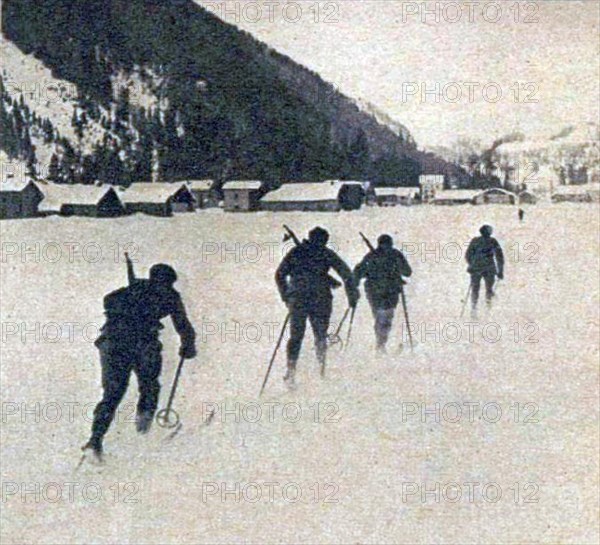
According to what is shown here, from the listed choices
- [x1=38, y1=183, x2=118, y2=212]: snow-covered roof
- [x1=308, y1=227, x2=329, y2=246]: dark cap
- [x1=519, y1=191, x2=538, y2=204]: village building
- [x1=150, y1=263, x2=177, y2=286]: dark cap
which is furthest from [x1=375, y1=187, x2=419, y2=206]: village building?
[x1=38, y1=183, x2=118, y2=212]: snow-covered roof

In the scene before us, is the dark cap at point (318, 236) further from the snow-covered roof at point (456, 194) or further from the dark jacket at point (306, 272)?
the snow-covered roof at point (456, 194)

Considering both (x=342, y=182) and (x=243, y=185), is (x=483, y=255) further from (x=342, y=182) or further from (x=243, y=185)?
(x=243, y=185)

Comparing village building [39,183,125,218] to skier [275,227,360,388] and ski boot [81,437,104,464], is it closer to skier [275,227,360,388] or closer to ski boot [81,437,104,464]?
skier [275,227,360,388]

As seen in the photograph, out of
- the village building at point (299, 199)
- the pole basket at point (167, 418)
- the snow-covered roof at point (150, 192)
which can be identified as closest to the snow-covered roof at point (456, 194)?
the village building at point (299, 199)

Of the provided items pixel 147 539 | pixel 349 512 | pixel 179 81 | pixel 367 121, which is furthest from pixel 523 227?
pixel 147 539

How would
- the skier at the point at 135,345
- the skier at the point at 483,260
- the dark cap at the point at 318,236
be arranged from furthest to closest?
the skier at the point at 483,260 < the dark cap at the point at 318,236 < the skier at the point at 135,345

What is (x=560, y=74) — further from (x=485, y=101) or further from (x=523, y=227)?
(x=523, y=227)
